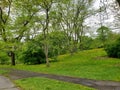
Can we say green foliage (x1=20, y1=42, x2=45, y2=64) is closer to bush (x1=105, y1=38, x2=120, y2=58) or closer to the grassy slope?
the grassy slope

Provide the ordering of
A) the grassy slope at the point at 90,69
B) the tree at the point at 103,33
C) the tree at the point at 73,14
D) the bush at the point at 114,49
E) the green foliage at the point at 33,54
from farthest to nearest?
the tree at the point at 103,33 < the tree at the point at 73,14 < the green foliage at the point at 33,54 < the bush at the point at 114,49 < the grassy slope at the point at 90,69

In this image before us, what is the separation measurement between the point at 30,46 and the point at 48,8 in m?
8.70

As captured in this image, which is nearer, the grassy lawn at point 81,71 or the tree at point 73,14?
the grassy lawn at point 81,71

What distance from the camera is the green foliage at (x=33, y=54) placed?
30938 millimetres

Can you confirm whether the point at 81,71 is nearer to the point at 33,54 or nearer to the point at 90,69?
the point at 90,69

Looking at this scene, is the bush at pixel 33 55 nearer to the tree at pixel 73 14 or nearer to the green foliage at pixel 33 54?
the green foliage at pixel 33 54

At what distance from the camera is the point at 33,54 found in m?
31.7

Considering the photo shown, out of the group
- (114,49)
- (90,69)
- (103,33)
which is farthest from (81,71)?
(103,33)

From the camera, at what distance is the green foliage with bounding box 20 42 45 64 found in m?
30.9

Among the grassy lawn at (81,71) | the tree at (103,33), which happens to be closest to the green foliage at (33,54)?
the grassy lawn at (81,71)

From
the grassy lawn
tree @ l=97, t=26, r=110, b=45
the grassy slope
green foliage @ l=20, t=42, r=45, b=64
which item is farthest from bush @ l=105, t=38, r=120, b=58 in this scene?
tree @ l=97, t=26, r=110, b=45

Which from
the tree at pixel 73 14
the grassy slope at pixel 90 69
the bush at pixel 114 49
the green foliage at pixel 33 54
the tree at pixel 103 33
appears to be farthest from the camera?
the tree at pixel 103 33

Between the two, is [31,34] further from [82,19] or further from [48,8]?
[82,19]

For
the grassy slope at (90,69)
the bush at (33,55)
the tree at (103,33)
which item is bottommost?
the grassy slope at (90,69)
